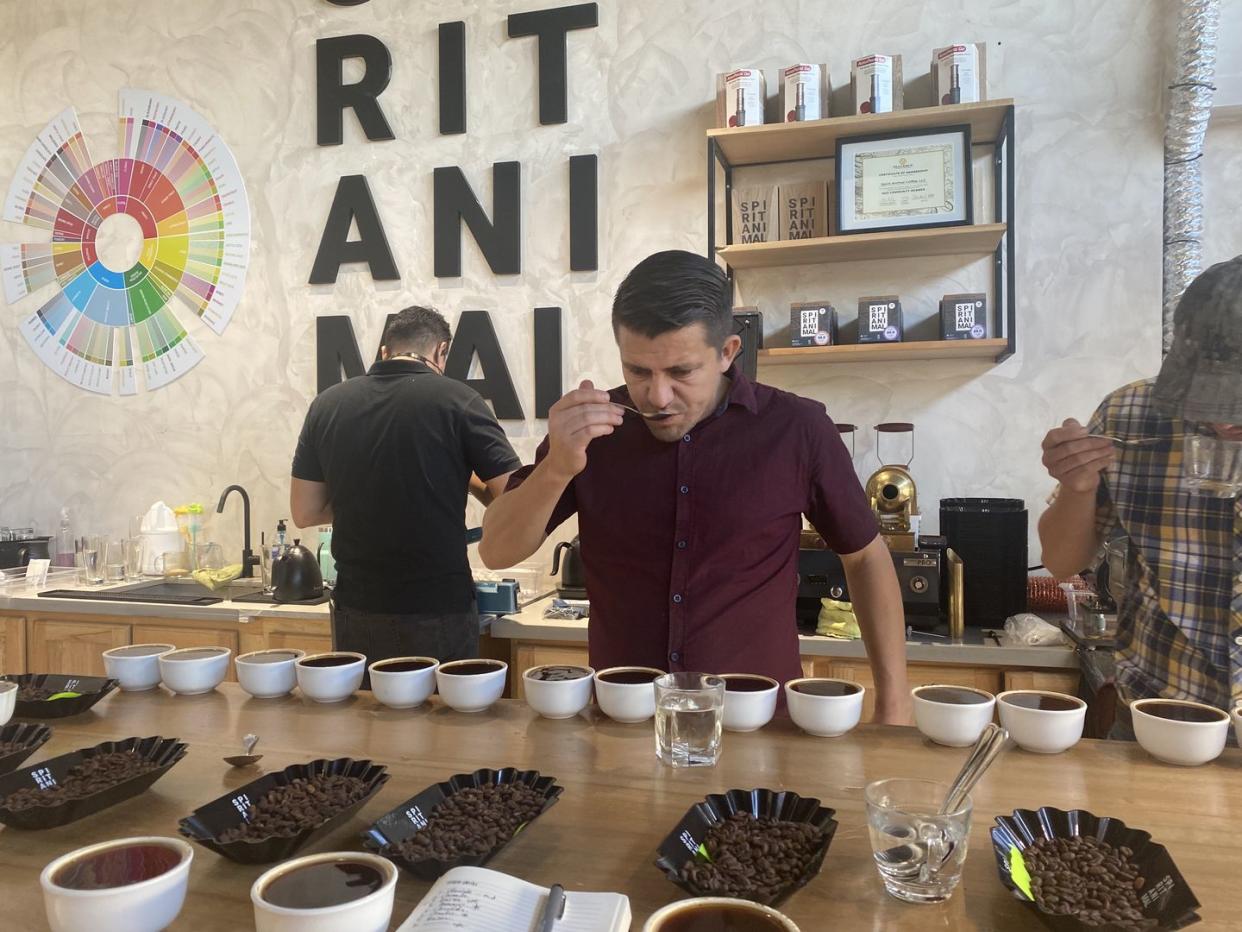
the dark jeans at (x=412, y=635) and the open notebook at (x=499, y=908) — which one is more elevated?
the open notebook at (x=499, y=908)

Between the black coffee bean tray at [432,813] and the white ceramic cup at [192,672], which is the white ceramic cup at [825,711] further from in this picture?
the white ceramic cup at [192,672]

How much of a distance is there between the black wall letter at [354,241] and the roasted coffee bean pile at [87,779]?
9.11 feet

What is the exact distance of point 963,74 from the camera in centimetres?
299

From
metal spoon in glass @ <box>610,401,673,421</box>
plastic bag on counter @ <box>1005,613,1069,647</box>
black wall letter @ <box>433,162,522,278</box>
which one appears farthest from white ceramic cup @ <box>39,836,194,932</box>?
black wall letter @ <box>433,162,522,278</box>

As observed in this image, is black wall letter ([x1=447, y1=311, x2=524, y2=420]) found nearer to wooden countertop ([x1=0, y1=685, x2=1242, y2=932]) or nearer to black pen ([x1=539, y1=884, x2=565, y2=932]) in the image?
wooden countertop ([x1=0, y1=685, x2=1242, y2=932])

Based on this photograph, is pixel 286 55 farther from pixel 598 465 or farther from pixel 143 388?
pixel 598 465

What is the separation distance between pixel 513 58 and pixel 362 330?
1.26 meters

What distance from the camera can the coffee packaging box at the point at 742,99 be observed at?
125 inches

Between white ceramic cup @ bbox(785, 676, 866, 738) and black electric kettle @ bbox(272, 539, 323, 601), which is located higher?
white ceramic cup @ bbox(785, 676, 866, 738)

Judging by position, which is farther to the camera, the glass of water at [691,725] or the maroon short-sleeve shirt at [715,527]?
the maroon short-sleeve shirt at [715,527]

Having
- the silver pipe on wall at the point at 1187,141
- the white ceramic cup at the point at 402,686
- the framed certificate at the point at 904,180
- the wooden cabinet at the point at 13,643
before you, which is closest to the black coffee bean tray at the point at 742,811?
the white ceramic cup at the point at 402,686

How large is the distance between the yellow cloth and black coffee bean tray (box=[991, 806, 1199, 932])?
5.21 feet

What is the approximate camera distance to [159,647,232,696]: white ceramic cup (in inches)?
65.9

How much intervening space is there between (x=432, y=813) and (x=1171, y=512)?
1461mm
